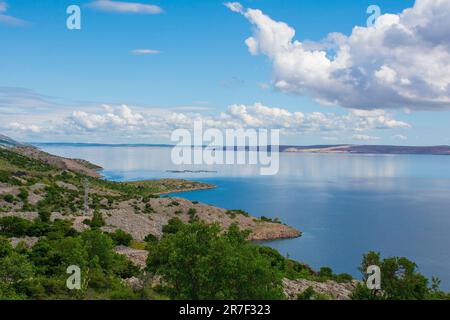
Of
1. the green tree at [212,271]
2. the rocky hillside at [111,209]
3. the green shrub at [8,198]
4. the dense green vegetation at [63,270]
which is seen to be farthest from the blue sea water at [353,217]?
the green shrub at [8,198]

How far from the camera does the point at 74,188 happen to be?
291 ft

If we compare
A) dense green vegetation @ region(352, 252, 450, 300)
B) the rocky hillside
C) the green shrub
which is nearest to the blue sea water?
the rocky hillside

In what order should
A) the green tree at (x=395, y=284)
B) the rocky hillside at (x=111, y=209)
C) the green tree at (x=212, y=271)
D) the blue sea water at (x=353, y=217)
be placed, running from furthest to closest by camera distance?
the blue sea water at (x=353, y=217) → the rocky hillside at (x=111, y=209) → the green tree at (x=395, y=284) → the green tree at (x=212, y=271)

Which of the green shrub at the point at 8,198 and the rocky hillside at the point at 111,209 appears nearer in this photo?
the rocky hillside at the point at 111,209

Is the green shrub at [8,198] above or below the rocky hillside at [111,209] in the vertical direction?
above

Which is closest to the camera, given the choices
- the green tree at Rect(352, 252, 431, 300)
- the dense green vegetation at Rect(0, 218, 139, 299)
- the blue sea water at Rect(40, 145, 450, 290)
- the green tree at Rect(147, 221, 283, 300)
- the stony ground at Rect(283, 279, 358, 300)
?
the green tree at Rect(147, 221, 283, 300)

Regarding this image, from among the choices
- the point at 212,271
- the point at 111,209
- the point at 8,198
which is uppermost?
the point at 212,271

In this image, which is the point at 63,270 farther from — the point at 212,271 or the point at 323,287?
the point at 323,287

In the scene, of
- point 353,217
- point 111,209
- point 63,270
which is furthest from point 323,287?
point 353,217

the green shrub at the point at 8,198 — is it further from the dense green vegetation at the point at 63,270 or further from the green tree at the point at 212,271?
the green tree at the point at 212,271

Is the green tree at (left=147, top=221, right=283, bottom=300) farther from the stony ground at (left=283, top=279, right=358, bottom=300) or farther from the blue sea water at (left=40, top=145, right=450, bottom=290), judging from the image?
the blue sea water at (left=40, top=145, right=450, bottom=290)

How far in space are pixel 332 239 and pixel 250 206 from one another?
40.7m
